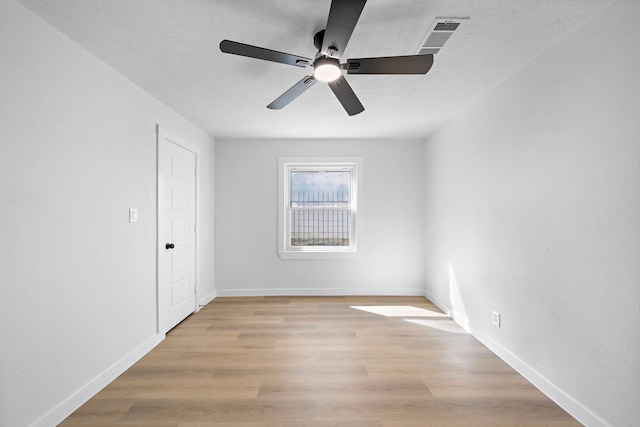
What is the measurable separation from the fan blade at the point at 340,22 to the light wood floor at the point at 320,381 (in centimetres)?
215

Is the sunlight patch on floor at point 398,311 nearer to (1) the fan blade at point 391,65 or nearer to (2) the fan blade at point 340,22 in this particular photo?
(1) the fan blade at point 391,65

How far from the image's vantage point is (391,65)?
1.81 meters

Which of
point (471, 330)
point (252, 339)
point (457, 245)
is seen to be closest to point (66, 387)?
point (252, 339)

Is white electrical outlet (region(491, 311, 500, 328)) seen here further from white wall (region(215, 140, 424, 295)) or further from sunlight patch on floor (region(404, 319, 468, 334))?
white wall (region(215, 140, 424, 295))

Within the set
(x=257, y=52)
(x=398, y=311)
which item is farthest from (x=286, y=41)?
(x=398, y=311)

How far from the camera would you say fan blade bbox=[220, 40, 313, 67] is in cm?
166

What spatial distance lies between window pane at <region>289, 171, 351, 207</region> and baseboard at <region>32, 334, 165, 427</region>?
267cm

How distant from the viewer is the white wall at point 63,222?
5.36ft

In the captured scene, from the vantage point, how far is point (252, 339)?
122 inches

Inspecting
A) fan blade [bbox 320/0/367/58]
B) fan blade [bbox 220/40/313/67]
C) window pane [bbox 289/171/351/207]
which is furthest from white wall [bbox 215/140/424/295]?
fan blade [bbox 320/0/367/58]

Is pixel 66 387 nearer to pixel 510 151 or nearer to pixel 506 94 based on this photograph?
pixel 510 151

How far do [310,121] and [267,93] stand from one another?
939 millimetres

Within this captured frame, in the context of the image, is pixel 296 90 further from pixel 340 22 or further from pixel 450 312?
pixel 450 312

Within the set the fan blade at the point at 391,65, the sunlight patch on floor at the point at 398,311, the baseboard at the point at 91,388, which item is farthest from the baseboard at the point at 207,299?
the fan blade at the point at 391,65
